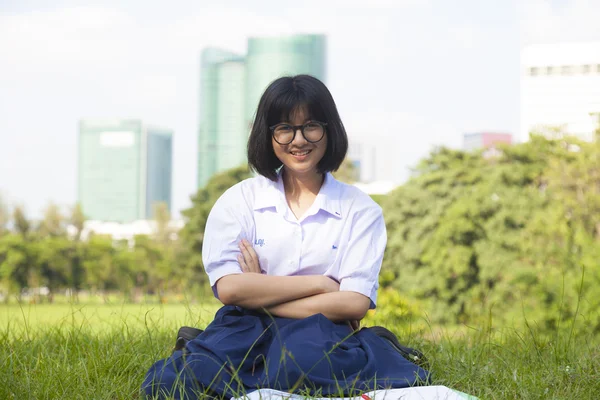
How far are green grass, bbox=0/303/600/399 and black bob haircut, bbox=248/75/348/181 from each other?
2.98 ft

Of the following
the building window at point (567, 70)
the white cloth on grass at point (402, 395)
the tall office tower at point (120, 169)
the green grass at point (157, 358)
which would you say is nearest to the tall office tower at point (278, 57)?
the tall office tower at point (120, 169)

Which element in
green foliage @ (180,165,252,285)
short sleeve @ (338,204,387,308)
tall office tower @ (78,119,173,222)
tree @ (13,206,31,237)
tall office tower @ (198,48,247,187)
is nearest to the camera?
short sleeve @ (338,204,387,308)

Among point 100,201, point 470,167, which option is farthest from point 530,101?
point 100,201

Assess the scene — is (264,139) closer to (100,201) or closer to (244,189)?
(244,189)

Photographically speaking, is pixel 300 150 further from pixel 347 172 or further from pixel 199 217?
pixel 347 172

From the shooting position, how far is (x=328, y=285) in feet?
8.20

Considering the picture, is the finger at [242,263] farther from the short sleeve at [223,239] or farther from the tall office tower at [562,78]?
the tall office tower at [562,78]

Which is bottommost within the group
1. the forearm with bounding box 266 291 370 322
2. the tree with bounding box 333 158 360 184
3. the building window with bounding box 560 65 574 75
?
the forearm with bounding box 266 291 370 322

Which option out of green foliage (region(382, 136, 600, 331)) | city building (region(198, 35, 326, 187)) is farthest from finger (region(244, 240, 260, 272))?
city building (region(198, 35, 326, 187))

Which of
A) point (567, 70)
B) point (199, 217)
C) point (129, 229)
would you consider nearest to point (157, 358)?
point (199, 217)

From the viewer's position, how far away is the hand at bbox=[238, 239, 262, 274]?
8.39 feet

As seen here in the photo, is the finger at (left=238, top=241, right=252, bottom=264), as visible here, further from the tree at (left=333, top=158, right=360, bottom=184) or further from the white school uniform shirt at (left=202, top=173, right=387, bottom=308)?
the tree at (left=333, top=158, right=360, bottom=184)

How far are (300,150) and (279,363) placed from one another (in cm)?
79

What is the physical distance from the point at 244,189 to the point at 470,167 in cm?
1751
